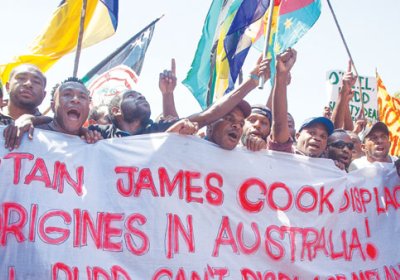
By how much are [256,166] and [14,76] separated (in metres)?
1.65

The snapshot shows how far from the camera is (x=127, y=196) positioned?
375 centimetres

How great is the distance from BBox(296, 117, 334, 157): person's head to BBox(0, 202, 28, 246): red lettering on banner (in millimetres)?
2009

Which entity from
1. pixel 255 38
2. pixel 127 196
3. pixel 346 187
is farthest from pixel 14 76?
pixel 255 38

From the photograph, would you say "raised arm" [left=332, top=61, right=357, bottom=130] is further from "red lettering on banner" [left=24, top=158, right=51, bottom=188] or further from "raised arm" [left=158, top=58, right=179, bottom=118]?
"red lettering on banner" [left=24, top=158, right=51, bottom=188]

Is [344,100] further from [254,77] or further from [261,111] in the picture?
[254,77]

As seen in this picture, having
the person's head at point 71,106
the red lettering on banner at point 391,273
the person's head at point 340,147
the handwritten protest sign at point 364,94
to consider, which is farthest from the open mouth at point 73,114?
the handwritten protest sign at point 364,94

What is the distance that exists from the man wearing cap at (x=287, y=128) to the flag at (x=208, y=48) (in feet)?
5.38

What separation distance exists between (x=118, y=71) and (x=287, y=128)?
3789mm

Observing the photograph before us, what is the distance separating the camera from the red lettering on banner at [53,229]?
3.45 m

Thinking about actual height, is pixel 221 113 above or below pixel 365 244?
above

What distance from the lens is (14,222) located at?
11.3 feet

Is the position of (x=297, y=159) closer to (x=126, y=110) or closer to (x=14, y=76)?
(x=126, y=110)

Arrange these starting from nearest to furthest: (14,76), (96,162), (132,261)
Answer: (132,261) → (96,162) → (14,76)

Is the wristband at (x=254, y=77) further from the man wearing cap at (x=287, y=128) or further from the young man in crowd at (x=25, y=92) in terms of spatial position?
the young man in crowd at (x=25, y=92)
